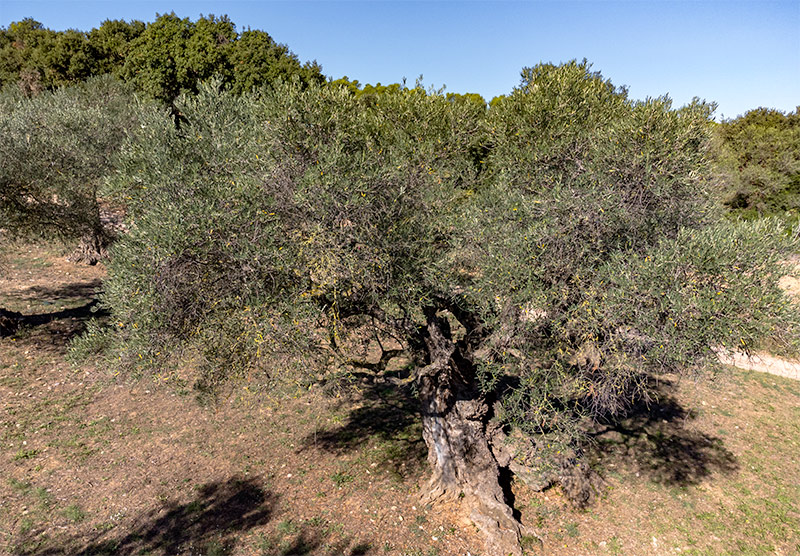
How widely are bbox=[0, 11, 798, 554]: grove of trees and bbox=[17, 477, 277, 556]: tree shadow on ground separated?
128 inches

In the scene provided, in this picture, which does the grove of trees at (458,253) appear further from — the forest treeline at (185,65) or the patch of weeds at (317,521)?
the forest treeline at (185,65)

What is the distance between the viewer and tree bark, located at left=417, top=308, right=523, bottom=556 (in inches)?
438

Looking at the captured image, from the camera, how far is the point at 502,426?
12711 mm

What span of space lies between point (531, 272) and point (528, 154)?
308 cm

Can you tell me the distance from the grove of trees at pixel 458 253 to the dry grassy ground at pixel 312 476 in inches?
53.8

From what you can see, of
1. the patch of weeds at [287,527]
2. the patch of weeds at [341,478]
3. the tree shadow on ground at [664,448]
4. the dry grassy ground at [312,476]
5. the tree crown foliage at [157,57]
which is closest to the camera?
the dry grassy ground at [312,476]

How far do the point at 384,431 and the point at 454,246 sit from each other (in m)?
7.76

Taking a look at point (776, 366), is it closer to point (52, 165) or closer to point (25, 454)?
point (25, 454)

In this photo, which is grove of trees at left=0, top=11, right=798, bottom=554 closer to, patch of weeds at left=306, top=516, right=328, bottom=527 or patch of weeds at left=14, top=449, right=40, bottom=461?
patch of weeds at left=306, top=516, right=328, bottom=527

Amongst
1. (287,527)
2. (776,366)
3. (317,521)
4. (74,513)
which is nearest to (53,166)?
(74,513)

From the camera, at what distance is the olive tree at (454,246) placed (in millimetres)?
8086

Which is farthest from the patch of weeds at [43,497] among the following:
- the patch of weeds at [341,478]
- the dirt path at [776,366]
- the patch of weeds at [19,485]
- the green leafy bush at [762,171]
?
the green leafy bush at [762,171]

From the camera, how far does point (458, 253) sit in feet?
32.3

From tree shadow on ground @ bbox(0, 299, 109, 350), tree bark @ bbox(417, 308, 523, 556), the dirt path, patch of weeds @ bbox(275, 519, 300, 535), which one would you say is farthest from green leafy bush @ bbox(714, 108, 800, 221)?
tree shadow on ground @ bbox(0, 299, 109, 350)
